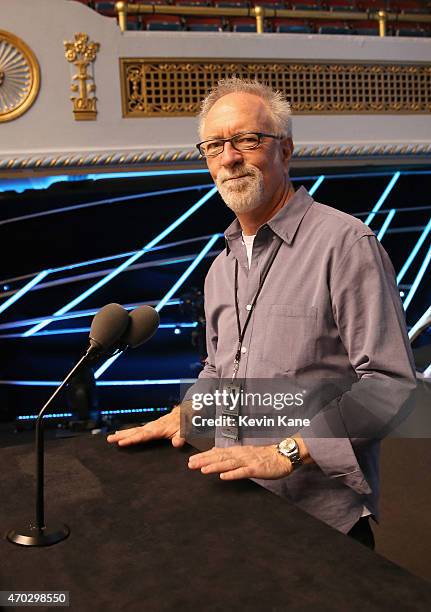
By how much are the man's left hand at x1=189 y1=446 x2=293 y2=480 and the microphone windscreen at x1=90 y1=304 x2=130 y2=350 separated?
260 mm

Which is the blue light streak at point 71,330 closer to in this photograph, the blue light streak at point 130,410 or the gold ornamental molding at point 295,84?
the blue light streak at point 130,410

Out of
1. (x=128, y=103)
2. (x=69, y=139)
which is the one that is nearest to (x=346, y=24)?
(x=128, y=103)

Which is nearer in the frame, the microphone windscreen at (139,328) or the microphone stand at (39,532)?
the microphone stand at (39,532)

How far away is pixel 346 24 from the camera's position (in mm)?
5699

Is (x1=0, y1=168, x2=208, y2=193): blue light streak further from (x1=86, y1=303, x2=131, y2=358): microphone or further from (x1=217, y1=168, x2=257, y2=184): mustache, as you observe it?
(x1=86, y1=303, x2=131, y2=358): microphone

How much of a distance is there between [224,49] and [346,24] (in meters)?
2.20

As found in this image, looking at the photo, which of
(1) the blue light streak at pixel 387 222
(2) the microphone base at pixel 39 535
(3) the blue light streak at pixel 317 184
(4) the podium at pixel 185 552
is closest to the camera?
(4) the podium at pixel 185 552

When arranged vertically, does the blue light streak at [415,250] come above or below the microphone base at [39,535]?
below

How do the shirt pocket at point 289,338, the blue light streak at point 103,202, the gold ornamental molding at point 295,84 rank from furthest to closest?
the blue light streak at point 103,202 < the gold ornamental molding at point 295,84 < the shirt pocket at point 289,338

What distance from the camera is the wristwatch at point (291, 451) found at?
1178mm

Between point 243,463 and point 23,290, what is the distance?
3656mm

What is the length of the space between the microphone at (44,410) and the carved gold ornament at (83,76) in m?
3.05

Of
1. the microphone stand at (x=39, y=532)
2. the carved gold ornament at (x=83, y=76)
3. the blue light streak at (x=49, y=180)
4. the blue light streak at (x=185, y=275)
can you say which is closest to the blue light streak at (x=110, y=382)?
the blue light streak at (x=185, y=275)

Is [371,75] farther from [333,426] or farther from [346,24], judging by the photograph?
[333,426]
